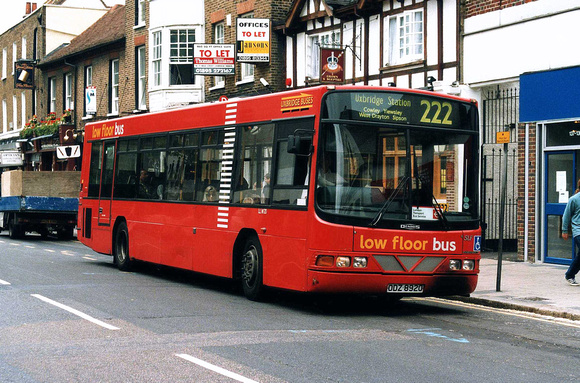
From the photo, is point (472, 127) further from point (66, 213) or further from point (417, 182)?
point (66, 213)

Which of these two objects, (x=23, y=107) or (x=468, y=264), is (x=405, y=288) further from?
(x=23, y=107)

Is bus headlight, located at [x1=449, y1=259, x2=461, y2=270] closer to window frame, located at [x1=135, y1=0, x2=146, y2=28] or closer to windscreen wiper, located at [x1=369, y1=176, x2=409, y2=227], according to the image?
windscreen wiper, located at [x1=369, y1=176, x2=409, y2=227]

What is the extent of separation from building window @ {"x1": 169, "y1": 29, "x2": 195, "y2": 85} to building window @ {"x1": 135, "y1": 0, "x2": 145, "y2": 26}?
369 cm

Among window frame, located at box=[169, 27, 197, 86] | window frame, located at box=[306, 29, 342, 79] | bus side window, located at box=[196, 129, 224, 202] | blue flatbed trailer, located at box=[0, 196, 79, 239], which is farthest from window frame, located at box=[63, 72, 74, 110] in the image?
bus side window, located at box=[196, 129, 224, 202]

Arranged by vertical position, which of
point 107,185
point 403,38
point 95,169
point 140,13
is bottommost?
point 107,185

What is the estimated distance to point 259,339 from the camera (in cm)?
904

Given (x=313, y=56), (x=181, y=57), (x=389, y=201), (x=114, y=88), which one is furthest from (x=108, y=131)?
(x=114, y=88)

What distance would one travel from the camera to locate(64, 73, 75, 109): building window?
148ft

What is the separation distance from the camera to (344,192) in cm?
1083

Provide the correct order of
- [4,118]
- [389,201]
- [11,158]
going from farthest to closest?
[4,118] < [11,158] < [389,201]

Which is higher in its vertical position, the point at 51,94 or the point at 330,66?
the point at 51,94

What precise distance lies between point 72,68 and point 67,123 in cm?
303

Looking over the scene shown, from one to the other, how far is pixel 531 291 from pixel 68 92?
118 feet

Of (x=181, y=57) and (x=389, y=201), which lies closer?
(x=389, y=201)
